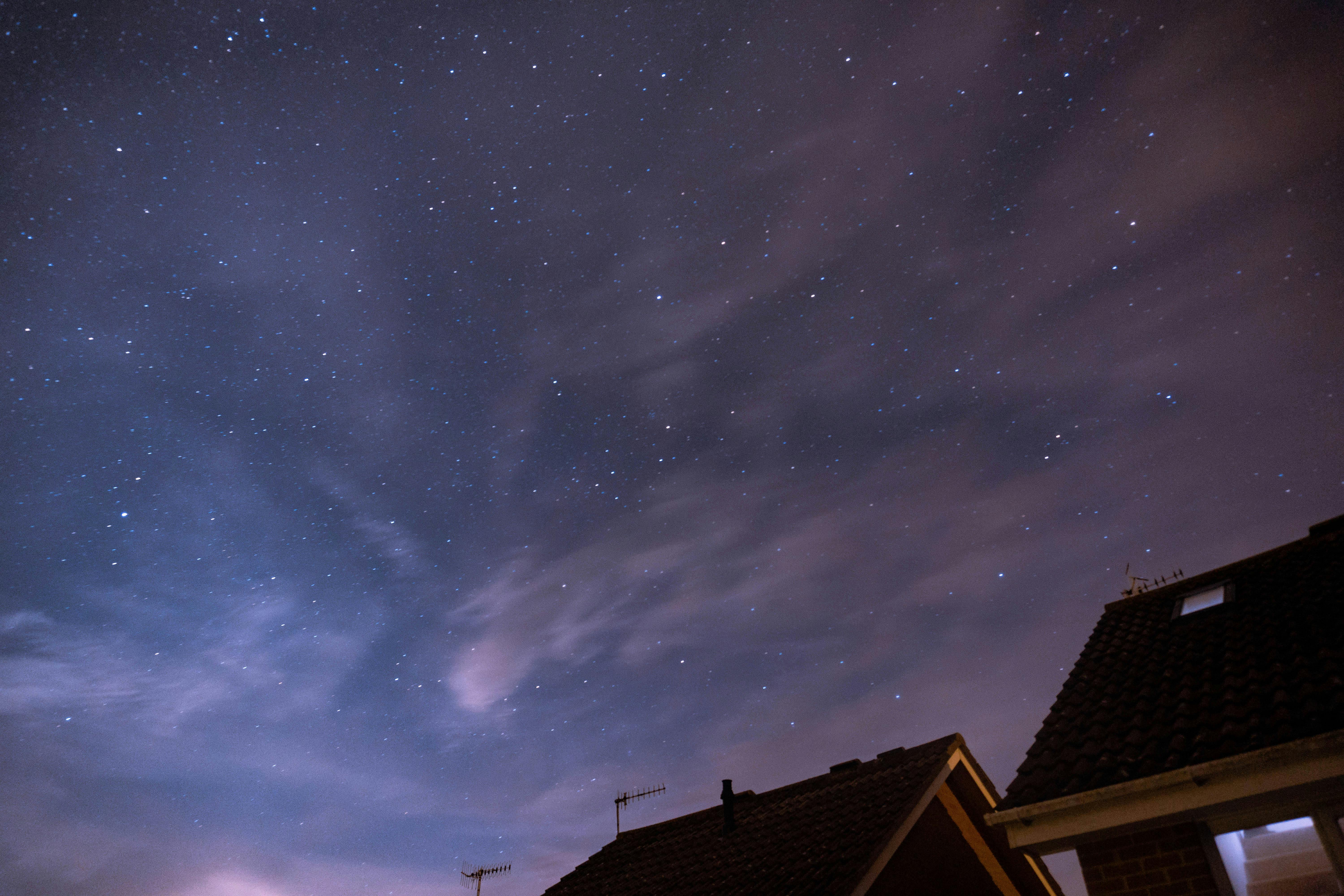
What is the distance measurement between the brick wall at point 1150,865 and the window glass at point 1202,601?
434 cm

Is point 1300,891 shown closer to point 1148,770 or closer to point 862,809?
point 1148,770

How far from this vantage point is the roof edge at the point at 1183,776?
520 centimetres

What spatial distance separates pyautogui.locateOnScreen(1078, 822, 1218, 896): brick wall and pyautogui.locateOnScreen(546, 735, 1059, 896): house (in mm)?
3830

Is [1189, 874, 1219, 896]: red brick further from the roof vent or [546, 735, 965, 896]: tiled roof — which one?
the roof vent

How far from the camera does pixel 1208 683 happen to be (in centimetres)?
702

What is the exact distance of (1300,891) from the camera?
17.6ft

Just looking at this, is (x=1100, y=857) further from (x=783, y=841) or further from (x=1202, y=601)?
(x=783, y=841)

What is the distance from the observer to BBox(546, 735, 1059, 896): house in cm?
1030

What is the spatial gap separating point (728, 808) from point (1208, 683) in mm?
10510

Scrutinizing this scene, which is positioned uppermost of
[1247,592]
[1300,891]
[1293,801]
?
[1247,592]

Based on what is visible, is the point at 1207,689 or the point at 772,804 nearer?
the point at 1207,689

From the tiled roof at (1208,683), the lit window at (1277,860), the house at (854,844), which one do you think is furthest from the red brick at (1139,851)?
the house at (854,844)

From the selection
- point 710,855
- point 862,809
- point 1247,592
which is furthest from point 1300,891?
point 710,855

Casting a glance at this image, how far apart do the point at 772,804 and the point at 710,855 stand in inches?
71.9
